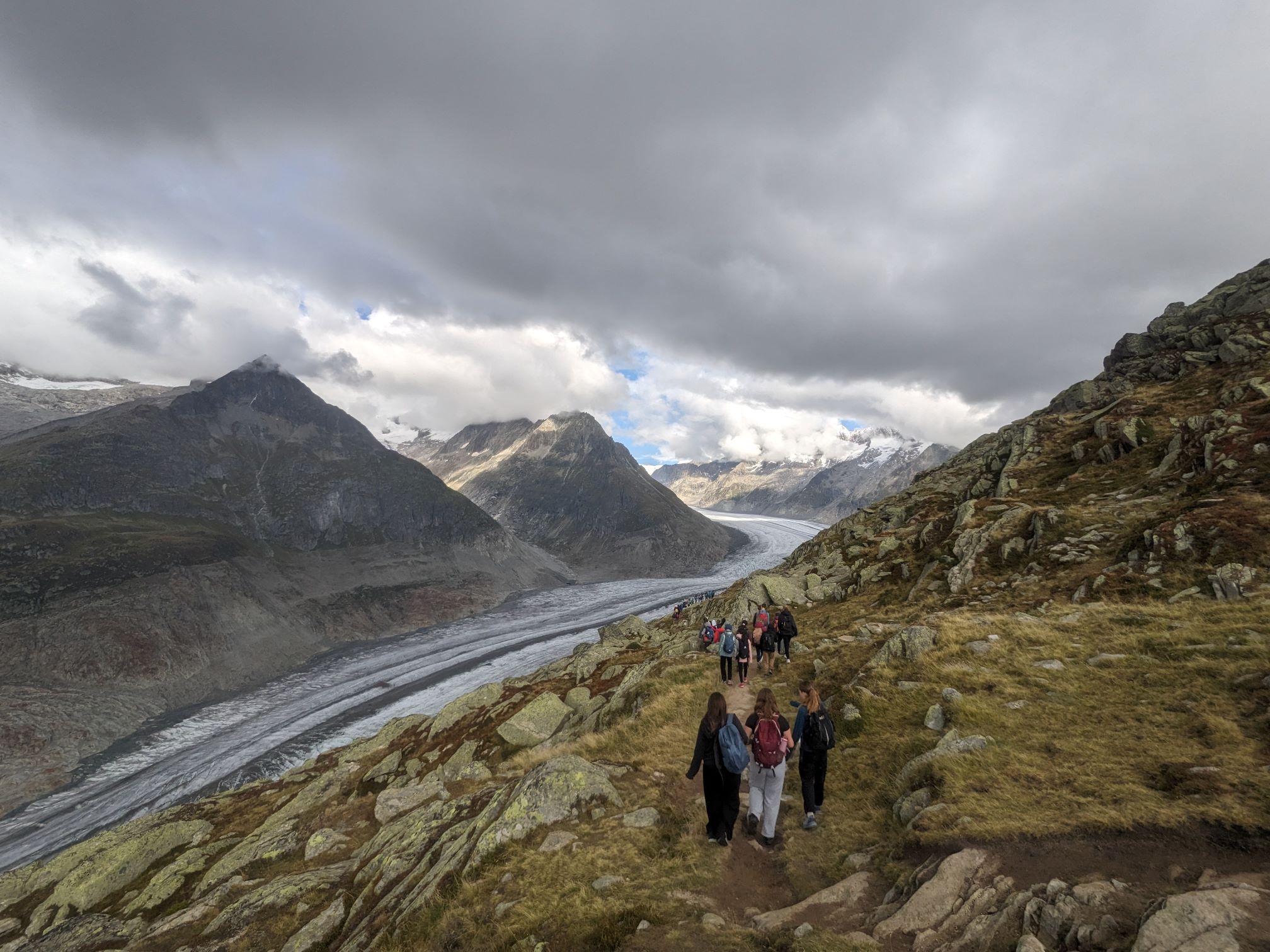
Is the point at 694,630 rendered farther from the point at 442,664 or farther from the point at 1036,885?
the point at 442,664

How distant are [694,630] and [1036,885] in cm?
3900

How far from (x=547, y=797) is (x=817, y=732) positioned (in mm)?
7159

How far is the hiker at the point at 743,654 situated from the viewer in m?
22.5

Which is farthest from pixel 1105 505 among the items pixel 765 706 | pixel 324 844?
pixel 324 844

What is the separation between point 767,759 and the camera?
10852mm

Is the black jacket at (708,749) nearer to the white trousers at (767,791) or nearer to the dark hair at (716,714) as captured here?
the dark hair at (716,714)

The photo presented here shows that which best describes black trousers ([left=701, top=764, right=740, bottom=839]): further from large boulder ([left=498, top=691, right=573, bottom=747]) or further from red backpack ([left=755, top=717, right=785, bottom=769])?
large boulder ([left=498, top=691, right=573, bottom=747])

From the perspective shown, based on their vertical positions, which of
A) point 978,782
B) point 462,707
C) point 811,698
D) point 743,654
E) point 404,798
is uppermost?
point 811,698

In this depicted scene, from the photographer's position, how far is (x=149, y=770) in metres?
89.9

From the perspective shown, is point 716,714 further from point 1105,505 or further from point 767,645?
point 1105,505

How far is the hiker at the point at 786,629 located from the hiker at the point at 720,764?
46.4 ft

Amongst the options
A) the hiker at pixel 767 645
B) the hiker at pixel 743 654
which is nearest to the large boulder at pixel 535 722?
the hiker at pixel 743 654

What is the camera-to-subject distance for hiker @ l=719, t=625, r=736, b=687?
74.7ft

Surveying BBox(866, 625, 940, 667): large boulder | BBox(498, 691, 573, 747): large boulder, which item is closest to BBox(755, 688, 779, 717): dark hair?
BBox(866, 625, 940, 667): large boulder
